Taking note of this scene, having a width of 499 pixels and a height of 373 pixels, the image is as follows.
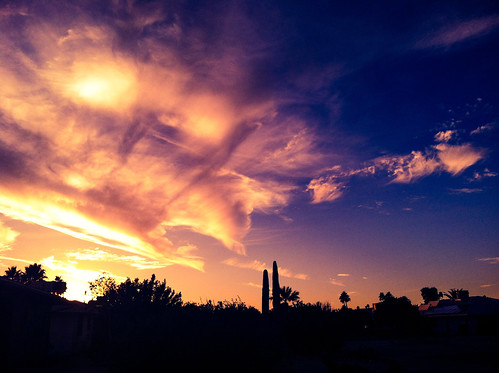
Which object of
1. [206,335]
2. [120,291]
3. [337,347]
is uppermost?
[120,291]

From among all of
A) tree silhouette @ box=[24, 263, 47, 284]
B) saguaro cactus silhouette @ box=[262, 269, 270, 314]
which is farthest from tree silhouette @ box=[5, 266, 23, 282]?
saguaro cactus silhouette @ box=[262, 269, 270, 314]

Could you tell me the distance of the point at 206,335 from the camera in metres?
11.9

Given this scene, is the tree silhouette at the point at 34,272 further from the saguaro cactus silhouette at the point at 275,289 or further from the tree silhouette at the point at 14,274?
the saguaro cactus silhouette at the point at 275,289

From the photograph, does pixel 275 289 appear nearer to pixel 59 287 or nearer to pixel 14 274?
pixel 59 287

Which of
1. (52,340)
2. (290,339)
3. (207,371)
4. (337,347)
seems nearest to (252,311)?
(207,371)

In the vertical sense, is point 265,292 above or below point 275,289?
below

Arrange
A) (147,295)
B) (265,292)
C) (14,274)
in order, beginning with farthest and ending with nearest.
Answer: (14,274) → (265,292) → (147,295)

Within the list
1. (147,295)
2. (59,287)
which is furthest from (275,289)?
(59,287)

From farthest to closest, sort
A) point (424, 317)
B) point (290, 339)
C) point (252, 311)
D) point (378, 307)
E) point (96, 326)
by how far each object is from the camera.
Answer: point (378, 307) < point (424, 317) < point (290, 339) < point (96, 326) < point (252, 311)

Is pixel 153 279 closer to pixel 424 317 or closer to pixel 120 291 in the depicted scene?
pixel 120 291

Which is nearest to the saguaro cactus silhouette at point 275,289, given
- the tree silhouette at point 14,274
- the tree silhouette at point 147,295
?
the tree silhouette at point 147,295

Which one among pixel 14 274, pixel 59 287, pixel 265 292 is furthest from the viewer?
pixel 14 274

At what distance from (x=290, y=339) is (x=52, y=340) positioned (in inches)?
685

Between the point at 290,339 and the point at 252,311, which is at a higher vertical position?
the point at 252,311
